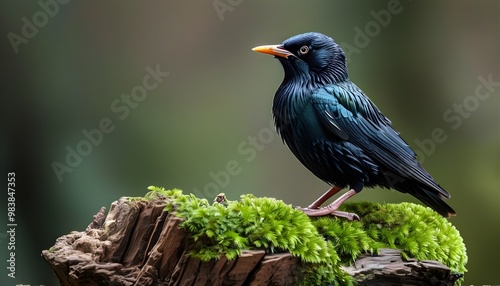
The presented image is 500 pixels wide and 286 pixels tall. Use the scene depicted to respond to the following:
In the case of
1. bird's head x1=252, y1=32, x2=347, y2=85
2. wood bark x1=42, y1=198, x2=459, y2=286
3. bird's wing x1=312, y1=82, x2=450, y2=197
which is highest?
bird's head x1=252, y1=32, x2=347, y2=85

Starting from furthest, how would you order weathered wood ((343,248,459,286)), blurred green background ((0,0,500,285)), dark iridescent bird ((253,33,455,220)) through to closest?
blurred green background ((0,0,500,285)) → dark iridescent bird ((253,33,455,220)) → weathered wood ((343,248,459,286))

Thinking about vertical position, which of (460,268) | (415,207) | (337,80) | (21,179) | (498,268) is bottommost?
(498,268)

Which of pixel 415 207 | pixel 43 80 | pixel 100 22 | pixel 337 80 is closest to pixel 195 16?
pixel 100 22

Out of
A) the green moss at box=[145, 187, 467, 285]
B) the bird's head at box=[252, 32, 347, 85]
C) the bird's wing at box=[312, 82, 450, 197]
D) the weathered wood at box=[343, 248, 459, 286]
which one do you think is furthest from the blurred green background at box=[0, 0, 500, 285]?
the weathered wood at box=[343, 248, 459, 286]

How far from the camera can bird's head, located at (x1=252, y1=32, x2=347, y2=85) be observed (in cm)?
324

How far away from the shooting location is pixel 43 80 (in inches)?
168

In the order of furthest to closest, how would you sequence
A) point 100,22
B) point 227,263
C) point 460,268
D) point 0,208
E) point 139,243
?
point 100,22 < point 0,208 < point 460,268 < point 139,243 < point 227,263

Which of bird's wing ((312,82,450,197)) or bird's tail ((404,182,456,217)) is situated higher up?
bird's wing ((312,82,450,197))

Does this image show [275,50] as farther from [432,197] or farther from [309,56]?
[432,197]

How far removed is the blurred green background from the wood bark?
1.63 meters

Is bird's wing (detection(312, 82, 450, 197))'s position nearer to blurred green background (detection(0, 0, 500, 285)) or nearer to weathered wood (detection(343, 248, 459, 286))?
weathered wood (detection(343, 248, 459, 286))

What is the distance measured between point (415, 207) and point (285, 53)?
4.12ft

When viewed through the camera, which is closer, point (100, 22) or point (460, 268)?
point (460, 268)

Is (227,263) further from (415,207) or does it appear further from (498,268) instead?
(498,268)
